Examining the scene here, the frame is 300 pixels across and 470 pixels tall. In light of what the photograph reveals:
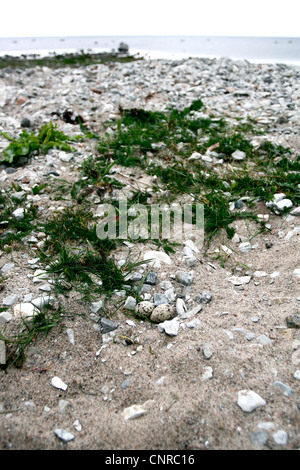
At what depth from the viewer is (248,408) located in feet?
5.17

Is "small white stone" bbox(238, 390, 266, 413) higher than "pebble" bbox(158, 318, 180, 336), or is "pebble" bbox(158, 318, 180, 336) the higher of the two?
"small white stone" bbox(238, 390, 266, 413)

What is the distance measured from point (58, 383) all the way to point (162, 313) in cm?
75

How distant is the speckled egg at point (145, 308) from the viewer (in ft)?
7.39

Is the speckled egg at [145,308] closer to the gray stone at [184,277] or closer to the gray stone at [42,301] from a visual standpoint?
the gray stone at [184,277]

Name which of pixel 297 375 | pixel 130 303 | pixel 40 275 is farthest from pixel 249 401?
pixel 40 275

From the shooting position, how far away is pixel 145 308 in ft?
7.40

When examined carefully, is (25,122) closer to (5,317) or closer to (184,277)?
(5,317)

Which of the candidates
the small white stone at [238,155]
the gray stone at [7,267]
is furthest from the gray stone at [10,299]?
the small white stone at [238,155]

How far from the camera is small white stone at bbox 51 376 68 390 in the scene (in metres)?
1.84

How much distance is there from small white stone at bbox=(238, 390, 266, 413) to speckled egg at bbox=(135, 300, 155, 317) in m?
0.80

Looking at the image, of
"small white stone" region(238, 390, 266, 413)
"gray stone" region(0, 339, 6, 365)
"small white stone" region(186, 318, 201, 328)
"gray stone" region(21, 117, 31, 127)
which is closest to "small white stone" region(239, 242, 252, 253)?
"small white stone" region(186, 318, 201, 328)

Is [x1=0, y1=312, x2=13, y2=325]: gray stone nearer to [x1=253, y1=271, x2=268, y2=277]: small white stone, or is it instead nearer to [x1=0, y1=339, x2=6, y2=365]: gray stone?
[x1=0, y1=339, x2=6, y2=365]: gray stone

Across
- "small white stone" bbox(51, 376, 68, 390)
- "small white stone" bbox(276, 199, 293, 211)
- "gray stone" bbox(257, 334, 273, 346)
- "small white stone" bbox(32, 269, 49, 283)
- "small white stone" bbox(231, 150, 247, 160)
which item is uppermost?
"small white stone" bbox(231, 150, 247, 160)
